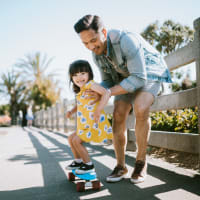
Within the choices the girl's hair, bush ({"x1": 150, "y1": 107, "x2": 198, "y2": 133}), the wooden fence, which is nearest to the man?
the girl's hair

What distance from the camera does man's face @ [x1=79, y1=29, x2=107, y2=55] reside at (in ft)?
6.26

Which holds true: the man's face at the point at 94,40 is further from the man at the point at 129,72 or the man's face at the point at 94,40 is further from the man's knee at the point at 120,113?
the man's knee at the point at 120,113

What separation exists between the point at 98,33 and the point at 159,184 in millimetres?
1307

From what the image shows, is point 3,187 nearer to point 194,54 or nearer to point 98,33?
point 98,33

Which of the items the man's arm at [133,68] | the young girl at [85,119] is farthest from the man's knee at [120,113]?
the man's arm at [133,68]

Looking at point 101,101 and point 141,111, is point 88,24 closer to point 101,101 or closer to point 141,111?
point 101,101

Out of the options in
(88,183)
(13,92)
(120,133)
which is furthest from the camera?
(13,92)

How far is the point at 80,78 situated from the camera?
2074mm

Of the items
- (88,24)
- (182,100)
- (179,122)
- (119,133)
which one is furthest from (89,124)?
(179,122)

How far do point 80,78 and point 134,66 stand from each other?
1.58 feet

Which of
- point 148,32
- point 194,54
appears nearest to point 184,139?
point 194,54

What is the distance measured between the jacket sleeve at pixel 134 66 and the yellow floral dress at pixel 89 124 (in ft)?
1.05

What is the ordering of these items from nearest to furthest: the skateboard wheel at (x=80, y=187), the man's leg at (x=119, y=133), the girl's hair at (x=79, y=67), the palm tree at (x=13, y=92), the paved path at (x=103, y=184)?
the paved path at (x=103, y=184), the skateboard wheel at (x=80, y=187), the girl's hair at (x=79, y=67), the man's leg at (x=119, y=133), the palm tree at (x=13, y=92)

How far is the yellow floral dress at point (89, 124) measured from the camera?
194 cm
